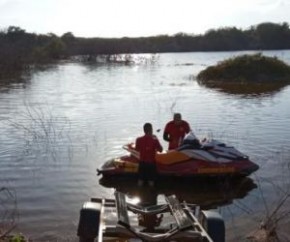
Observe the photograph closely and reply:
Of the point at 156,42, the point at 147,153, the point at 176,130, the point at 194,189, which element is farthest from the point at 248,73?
the point at 156,42

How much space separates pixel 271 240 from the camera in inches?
362

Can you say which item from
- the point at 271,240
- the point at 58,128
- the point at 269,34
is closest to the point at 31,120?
the point at 58,128

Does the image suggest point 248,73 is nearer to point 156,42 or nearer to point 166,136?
point 166,136

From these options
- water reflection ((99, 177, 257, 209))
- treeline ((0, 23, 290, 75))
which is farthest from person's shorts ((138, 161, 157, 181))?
treeline ((0, 23, 290, 75))

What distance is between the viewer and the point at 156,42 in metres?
110

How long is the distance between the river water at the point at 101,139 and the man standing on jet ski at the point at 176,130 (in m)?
1.27

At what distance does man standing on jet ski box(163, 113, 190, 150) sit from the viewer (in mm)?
14477

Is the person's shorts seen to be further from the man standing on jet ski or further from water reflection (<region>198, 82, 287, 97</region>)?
water reflection (<region>198, 82, 287, 97</region>)

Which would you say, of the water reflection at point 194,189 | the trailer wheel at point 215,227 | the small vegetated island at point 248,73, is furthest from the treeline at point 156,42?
the trailer wheel at point 215,227

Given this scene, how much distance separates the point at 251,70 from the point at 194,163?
28.8 meters

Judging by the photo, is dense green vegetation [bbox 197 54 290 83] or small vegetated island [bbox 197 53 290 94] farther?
dense green vegetation [bbox 197 54 290 83]

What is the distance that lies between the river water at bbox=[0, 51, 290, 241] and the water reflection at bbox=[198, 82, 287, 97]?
24.1 inches

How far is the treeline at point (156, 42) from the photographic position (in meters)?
79.1

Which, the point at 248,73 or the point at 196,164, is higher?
the point at 196,164
